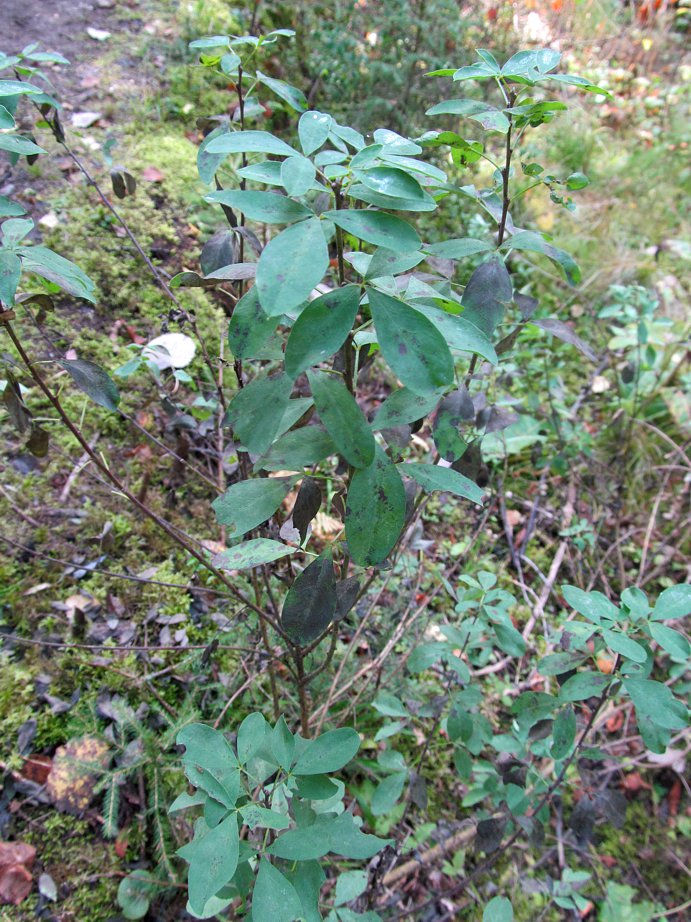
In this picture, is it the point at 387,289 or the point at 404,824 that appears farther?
the point at 404,824

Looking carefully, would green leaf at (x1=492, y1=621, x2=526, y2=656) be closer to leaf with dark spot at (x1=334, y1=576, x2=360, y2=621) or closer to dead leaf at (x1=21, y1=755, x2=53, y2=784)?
leaf with dark spot at (x1=334, y1=576, x2=360, y2=621)

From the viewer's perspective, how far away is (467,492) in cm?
92

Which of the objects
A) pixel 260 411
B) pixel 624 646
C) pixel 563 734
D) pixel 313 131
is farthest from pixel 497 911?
pixel 313 131

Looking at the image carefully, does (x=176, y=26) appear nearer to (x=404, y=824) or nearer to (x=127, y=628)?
(x=127, y=628)

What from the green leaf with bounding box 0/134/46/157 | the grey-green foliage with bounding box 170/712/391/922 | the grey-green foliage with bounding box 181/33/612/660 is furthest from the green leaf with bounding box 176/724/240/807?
the green leaf with bounding box 0/134/46/157

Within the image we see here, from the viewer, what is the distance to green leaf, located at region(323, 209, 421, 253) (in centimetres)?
74

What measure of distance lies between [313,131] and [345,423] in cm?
39

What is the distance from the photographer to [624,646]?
106 centimetres

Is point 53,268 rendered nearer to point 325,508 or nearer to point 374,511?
point 374,511

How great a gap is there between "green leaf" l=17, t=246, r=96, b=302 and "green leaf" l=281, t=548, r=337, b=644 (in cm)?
57

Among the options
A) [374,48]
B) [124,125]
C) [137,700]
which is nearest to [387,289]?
[137,700]

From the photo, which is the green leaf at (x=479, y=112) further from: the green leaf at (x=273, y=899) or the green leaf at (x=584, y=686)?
the green leaf at (x=273, y=899)

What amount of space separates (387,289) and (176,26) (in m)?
4.10

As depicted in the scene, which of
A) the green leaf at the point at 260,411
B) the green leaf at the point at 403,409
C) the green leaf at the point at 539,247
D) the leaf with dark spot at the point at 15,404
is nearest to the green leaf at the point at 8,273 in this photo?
the leaf with dark spot at the point at 15,404
